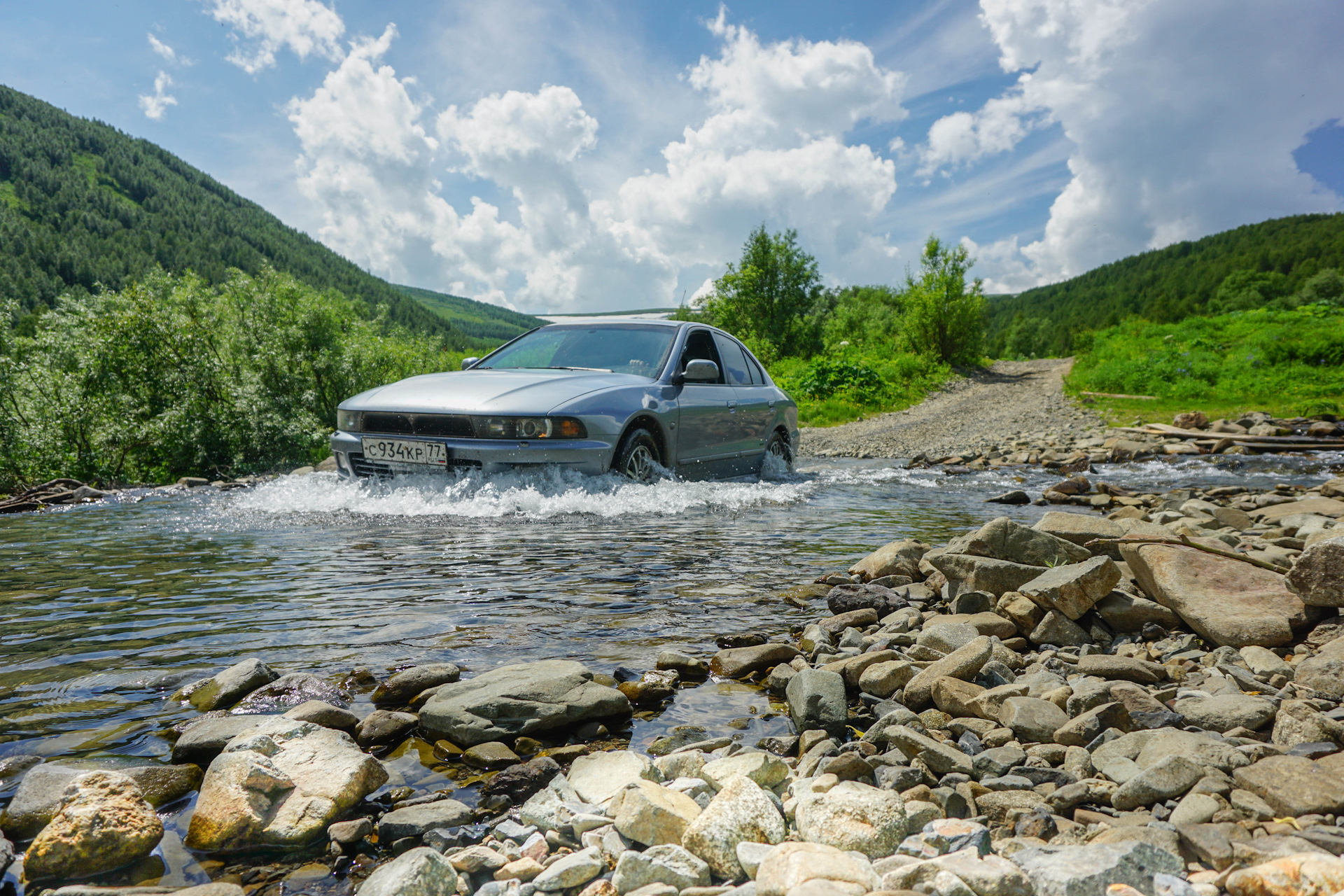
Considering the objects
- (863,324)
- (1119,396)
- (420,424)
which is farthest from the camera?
(863,324)

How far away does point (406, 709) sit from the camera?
7.42ft

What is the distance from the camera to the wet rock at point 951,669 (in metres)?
2.36

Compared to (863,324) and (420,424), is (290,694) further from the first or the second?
(863,324)

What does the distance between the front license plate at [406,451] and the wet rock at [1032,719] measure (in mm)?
4310

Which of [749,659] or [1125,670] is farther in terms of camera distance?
[749,659]

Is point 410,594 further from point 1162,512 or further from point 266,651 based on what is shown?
point 1162,512

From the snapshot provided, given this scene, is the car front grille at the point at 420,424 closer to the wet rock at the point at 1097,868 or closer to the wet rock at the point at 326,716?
the wet rock at the point at 326,716

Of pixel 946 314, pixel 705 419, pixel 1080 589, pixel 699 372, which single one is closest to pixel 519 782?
pixel 1080 589

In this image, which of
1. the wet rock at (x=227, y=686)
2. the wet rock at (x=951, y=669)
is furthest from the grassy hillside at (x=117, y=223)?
the wet rock at (x=951, y=669)

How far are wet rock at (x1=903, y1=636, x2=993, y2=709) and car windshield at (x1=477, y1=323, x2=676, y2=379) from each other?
14.1 ft

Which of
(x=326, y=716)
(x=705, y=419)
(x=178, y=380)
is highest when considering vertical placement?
(x=178, y=380)

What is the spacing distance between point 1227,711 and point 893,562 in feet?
6.45

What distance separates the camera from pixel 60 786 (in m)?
1.60

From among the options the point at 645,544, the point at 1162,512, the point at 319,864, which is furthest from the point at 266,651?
the point at 1162,512
